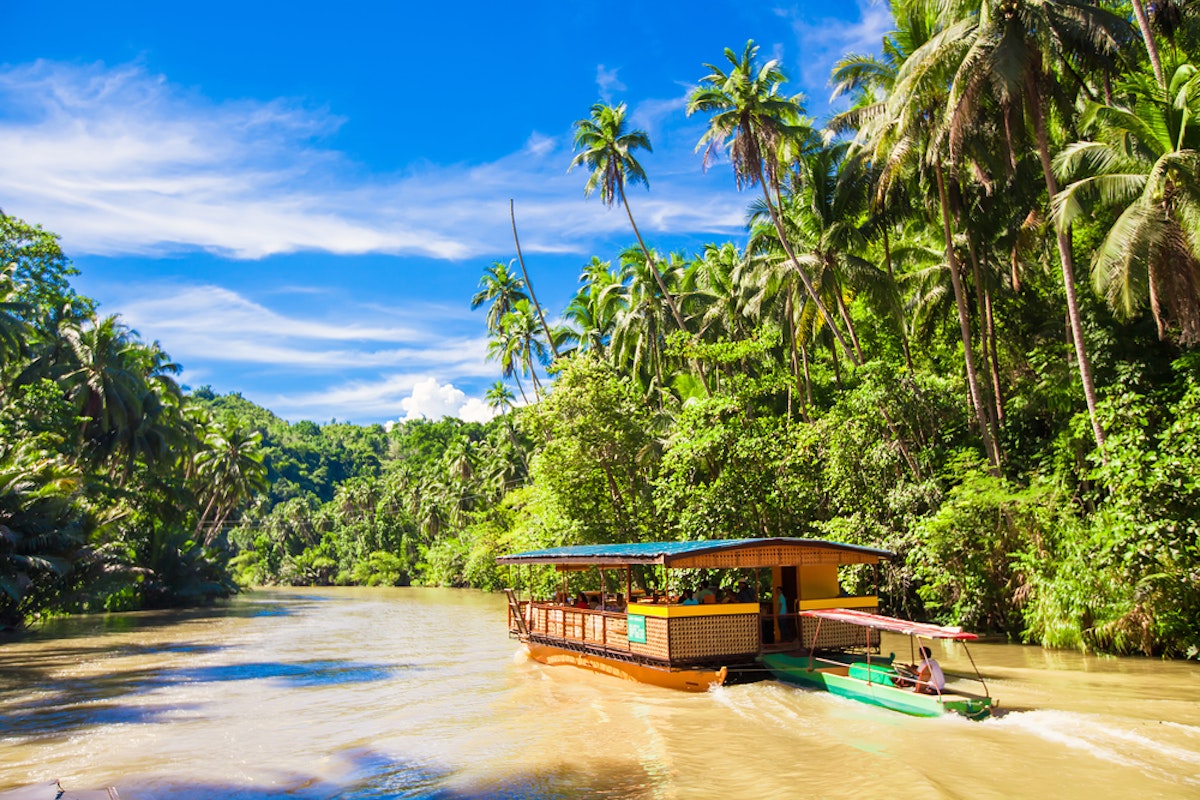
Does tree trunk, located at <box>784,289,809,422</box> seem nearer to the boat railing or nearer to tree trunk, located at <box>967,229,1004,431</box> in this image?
tree trunk, located at <box>967,229,1004,431</box>

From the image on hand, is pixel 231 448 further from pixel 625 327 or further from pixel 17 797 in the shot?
pixel 17 797

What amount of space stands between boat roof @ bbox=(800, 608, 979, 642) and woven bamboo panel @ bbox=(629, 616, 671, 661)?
7.62 ft

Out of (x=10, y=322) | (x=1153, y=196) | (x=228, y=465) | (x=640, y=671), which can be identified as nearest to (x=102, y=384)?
(x=10, y=322)

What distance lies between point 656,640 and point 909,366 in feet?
48.9

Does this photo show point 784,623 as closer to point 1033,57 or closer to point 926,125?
point 926,125

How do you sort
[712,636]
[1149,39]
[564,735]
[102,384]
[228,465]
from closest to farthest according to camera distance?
[564,735]
[712,636]
[1149,39]
[102,384]
[228,465]

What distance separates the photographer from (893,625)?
11914 millimetres

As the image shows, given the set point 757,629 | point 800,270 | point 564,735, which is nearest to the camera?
point 564,735

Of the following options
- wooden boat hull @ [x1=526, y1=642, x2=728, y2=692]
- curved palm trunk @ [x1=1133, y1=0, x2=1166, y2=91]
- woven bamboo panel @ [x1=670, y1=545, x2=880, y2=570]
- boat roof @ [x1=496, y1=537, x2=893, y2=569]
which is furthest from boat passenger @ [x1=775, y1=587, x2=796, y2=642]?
curved palm trunk @ [x1=1133, y1=0, x2=1166, y2=91]

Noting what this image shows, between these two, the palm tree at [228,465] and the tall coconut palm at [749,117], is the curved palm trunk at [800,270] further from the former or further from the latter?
the palm tree at [228,465]

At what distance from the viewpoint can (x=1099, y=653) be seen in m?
16.8

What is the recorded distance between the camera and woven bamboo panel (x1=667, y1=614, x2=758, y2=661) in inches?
551

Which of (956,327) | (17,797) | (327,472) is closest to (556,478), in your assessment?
(956,327)

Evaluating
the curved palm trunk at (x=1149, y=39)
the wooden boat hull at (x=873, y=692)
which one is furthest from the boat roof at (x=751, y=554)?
the curved palm trunk at (x=1149, y=39)
